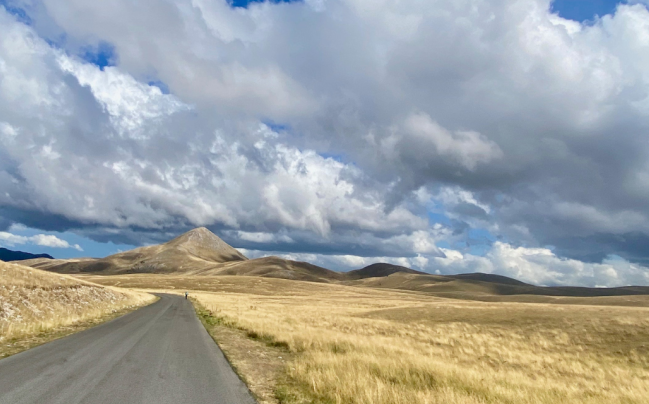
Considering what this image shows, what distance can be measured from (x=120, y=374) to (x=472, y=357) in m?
18.8

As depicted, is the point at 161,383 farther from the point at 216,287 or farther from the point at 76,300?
the point at 216,287

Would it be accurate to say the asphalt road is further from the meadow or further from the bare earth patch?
the meadow

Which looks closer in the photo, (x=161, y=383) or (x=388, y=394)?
(x=388, y=394)

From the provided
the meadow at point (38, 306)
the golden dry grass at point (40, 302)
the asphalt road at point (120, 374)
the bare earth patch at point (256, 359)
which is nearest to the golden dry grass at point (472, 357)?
the bare earth patch at point (256, 359)

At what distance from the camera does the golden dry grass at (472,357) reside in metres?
11.4

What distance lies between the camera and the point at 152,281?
569ft

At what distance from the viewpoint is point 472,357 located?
76.0ft

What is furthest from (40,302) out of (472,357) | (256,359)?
(472,357)

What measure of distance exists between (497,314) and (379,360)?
29557 mm

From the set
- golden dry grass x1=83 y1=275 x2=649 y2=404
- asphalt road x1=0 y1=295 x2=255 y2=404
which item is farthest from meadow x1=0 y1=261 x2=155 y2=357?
golden dry grass x1=83 y1=275 x2=649 y2=404

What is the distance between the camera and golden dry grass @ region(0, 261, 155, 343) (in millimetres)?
23734

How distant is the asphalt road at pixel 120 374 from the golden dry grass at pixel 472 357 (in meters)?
2.11

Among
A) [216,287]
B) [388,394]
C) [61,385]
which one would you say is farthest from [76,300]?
[216,287]

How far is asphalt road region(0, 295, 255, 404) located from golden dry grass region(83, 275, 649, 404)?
2.11 meters
